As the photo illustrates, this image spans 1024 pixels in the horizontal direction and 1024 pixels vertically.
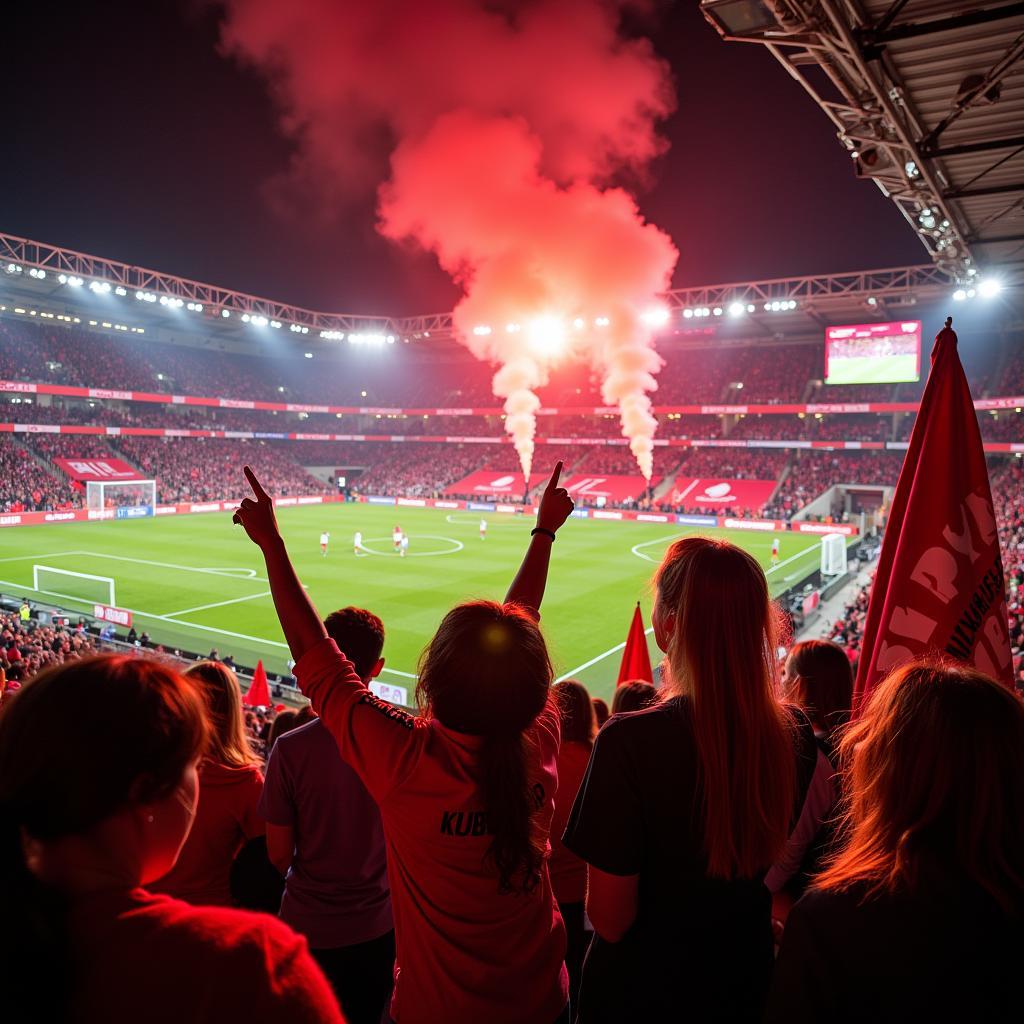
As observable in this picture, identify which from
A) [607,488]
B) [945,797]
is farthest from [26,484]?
[945,797]

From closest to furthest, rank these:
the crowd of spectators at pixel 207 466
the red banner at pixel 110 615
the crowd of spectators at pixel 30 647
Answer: the crowd of spectators at pixel 30 647 < the red banner at pixel 110 615 < the crowd of spectators at pixel 207 466

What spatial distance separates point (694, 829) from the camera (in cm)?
212

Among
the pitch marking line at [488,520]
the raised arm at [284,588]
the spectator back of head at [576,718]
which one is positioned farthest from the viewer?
the pitch marking line at [488,520]

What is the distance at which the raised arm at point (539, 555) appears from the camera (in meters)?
3.42

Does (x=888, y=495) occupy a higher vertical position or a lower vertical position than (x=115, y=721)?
higher

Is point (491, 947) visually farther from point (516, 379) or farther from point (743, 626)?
point (516, 379)

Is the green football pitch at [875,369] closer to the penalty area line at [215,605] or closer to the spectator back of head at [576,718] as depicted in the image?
the penalty area line at [215,605]

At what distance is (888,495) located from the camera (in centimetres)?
Answer: 4691

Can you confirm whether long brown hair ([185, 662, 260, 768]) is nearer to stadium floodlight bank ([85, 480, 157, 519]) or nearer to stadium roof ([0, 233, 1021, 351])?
stadium roof ([0, 233, 1021, 351])

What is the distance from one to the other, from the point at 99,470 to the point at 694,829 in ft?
189

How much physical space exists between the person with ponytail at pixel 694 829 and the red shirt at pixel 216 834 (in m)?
1.82

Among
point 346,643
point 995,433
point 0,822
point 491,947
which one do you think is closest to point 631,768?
point 491,947

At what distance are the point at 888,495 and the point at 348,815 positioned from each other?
5059 cm

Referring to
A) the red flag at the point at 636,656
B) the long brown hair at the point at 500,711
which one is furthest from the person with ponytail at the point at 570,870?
the red flag at the point at 636,656
